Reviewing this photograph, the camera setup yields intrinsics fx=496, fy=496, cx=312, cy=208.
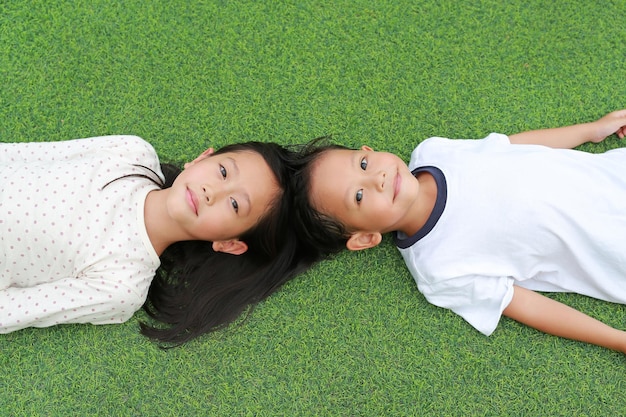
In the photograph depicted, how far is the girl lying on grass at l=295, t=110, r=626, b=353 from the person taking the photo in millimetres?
1405

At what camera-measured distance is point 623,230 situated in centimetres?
143

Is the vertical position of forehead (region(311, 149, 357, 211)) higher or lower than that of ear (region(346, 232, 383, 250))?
higher

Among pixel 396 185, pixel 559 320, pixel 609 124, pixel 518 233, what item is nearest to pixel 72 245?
pixel 396 185

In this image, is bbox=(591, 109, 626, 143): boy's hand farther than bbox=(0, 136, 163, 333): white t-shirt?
Yes

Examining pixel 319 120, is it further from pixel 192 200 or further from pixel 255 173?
pixel 192 200

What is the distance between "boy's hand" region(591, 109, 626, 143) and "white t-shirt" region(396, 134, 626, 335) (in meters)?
0.15

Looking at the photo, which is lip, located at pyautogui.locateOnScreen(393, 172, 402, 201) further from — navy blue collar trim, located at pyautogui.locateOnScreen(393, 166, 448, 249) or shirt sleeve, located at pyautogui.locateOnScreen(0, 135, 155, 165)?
shirt sleeve, located at pyautogui.locateOnScreen(0, 135, 155, 165)

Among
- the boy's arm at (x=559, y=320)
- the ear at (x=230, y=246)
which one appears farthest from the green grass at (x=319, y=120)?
the ear at (x=230, y=246)

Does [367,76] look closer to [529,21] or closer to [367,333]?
[529,21]

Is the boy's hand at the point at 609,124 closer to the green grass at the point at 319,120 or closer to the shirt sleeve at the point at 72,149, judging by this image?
the green grass at the point at 319,120

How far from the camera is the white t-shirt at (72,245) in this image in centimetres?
140

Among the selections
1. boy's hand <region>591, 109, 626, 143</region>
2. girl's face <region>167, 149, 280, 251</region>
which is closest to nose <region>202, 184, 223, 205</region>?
girl's face <region>167, 149, 280, 251</region>

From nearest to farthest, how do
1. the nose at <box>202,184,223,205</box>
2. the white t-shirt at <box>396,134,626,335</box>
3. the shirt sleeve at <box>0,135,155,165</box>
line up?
the nose at <box>202,184,223,205</box> → the white t-shirt at <box>396,134,626,335</box> → the shirt sleeve at <box>0,135,155,165</box>

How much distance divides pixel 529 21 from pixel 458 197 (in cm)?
80
